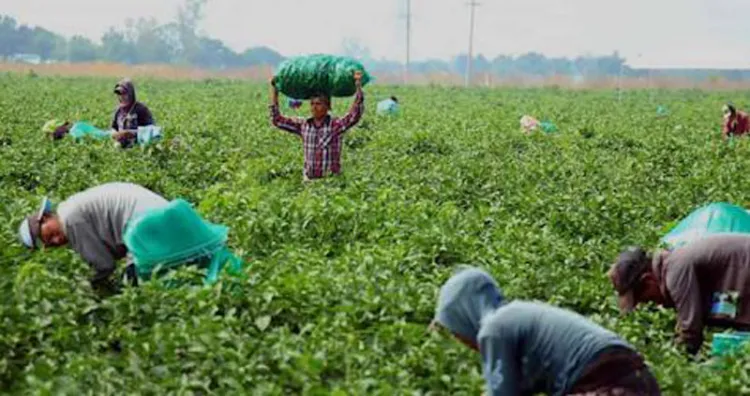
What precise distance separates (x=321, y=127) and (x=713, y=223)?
4312 mm

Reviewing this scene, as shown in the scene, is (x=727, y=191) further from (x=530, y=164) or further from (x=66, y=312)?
(x=66, y=312)

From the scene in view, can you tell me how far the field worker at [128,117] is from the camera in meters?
13.2

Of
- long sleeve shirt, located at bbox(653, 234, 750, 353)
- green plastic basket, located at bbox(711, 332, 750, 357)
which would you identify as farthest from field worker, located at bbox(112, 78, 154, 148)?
green plastic basket, located at bbox(711, 332, 750, 357)

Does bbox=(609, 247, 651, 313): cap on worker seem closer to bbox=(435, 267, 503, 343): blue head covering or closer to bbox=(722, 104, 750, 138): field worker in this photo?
bbox=(435, 267, 503, 343): blue head covering

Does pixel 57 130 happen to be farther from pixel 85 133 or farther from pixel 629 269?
pixel 629 269

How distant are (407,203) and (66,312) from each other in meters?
4.40

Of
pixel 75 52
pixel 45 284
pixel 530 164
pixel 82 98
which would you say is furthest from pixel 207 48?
pixel 45 284

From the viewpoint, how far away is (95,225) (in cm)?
651

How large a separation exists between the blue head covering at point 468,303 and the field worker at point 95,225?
2.63 meters

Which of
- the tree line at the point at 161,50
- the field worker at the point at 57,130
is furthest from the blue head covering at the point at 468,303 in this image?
the tree line at the point at 161,50

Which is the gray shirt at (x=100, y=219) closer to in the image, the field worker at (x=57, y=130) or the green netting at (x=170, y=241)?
the green netting at (x=170, y=241)

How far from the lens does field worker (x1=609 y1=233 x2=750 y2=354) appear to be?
5949 millimetres

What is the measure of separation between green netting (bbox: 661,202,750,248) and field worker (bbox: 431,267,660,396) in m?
3.40

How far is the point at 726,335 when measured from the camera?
6031 mm
